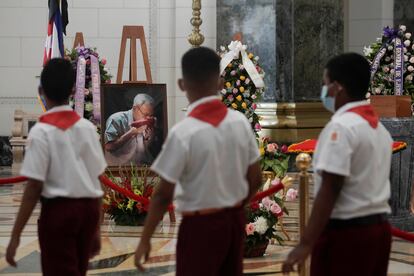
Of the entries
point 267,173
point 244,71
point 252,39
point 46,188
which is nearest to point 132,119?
point 244,71

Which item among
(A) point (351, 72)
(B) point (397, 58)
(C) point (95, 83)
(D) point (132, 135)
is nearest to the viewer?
(A) point (351, 72)

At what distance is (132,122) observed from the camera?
11.7 metres

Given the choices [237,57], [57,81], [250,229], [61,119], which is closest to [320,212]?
[61,119]

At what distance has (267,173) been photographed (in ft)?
33.2

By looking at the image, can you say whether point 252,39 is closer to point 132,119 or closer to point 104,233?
point 132,119

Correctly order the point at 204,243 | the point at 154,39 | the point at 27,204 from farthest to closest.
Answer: the point at 154,39
the point at 27,204
the point at 204,243

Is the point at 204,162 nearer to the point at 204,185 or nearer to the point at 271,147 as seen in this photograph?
the point at 204,185

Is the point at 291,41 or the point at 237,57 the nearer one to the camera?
the point at 237,57

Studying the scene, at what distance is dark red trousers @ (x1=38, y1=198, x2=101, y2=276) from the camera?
4824 mm

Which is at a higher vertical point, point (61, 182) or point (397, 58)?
point (397, 58)

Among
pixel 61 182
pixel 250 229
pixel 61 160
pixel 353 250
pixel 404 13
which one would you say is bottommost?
pixel 250 229

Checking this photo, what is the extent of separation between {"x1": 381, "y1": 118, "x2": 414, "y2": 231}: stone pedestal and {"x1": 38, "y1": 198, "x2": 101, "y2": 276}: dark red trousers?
5529 mm

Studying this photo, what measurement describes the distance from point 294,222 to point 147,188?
67.7 inches

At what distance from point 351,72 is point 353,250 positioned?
0.82m
